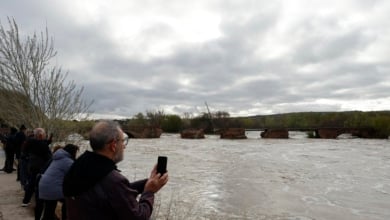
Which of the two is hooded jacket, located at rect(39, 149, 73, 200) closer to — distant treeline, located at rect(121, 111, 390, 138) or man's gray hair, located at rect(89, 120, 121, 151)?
man's gray hair, located at rect(89, 120, 121, 151)

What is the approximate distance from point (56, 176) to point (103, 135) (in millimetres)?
3005

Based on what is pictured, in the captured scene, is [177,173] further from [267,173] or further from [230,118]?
[230,118]

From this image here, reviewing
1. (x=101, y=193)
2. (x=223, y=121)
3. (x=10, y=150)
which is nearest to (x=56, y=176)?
(x=101, y=193)

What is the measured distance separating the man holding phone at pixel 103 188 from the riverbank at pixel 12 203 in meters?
5.27

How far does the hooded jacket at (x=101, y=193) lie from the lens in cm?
229

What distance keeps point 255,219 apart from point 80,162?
998 cm

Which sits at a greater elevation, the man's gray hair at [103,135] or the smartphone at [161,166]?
the man's gray hair at [103,135]

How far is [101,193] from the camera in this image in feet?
7.57

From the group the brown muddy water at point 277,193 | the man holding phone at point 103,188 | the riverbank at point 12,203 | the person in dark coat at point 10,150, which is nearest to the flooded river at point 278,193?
the brown muddy water at point 277,193

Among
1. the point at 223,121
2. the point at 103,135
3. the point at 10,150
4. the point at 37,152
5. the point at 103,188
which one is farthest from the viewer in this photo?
the point at 223,121

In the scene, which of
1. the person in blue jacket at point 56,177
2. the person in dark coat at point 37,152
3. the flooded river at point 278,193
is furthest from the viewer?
the flooded river at point 278,193

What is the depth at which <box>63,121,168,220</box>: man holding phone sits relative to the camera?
2.29 meters

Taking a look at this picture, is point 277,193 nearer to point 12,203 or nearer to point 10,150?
point 10,150

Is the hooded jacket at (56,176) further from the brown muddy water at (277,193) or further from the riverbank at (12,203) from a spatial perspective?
the brown muddy water at (277,193)
